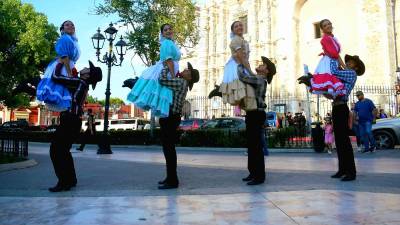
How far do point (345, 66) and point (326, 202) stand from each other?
98.1 inches

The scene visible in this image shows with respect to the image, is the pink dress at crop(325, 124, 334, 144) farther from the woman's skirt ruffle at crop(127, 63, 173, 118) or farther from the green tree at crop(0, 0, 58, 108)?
the green tree at crop(0, 0, 58, 108)

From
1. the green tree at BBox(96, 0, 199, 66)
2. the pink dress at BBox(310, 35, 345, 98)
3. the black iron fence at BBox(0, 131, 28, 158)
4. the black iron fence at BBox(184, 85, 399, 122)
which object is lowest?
the black iron fence at BBox(0, 131, 28, 158)

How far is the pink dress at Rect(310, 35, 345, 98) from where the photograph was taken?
500cm

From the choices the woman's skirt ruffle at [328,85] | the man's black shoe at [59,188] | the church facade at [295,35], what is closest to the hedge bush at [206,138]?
the man's black shoe at [59,188]

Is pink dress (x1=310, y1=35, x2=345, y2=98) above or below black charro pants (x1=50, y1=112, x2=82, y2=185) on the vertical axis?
above

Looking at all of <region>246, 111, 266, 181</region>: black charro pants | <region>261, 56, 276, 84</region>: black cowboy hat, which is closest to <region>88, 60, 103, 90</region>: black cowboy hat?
<region>246, 111, 266, 181</region>: black charro pants

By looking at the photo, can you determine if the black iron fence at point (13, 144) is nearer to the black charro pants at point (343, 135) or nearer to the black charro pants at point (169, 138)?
the black charro pants at point (169, 138)

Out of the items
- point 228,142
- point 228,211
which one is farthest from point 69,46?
point 228,142

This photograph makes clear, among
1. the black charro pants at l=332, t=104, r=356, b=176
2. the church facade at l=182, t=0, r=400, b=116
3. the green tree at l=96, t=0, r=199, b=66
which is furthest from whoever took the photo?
the church facade at l=182, t=0, r=400, b=116

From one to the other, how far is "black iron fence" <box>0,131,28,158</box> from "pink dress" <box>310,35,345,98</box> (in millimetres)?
7341

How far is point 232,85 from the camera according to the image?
4.92 meters

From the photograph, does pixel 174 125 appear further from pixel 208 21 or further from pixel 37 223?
pixel 208 21

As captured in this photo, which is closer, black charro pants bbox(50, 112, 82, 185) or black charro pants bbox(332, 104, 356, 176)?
black charro pants bbox(50, 112, 82, 185)

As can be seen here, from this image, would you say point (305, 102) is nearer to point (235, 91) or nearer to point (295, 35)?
point (295, 35)
